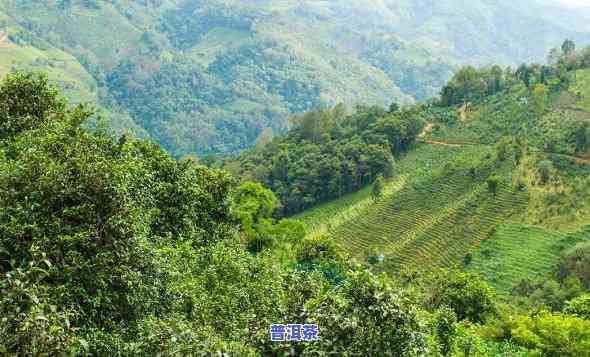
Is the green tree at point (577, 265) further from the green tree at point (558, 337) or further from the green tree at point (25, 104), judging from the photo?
the green tree at point (25, 104)

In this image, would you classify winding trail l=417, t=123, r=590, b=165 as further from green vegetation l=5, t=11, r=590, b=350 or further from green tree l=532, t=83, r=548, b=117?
green tree l=532, t=83, r=548, b=117

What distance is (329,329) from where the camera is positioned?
9.17 metres

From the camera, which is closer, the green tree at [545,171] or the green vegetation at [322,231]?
the green vegetation at [322,231]

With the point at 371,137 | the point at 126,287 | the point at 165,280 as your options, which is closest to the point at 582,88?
the point at 371,137

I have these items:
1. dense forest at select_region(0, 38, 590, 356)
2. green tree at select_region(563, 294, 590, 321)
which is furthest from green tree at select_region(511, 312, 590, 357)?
green tree at select_region(563, 294, 590, 321)

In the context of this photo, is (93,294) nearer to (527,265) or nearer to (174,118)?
(527,265)

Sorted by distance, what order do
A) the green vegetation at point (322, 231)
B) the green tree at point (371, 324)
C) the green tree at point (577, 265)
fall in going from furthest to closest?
the green tree at point (577, 265) < the green vegetation at point (322, 231) < the green tree at point (371, 324)

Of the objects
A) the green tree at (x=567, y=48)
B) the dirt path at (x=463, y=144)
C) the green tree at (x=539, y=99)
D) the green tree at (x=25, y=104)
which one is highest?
the green tree at (x=567, y=48)

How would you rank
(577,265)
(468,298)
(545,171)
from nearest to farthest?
(468,298) → (577,265) → (545,171)

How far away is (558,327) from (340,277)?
1201 centimetres

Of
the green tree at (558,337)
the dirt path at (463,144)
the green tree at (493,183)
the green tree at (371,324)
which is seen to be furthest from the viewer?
the dirt path at (463,144)

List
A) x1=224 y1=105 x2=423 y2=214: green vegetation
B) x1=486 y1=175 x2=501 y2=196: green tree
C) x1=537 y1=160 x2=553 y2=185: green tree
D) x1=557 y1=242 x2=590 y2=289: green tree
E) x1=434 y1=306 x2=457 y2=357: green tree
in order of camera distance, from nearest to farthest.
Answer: x1=434 y1=306 x2=457 y2=357: green tree
x1=557 y1=242 x2=590 y2=289: green tree
x1=486 y1=175 x2=501 y2=196: green tree
x1=537 y1=160 x2=553 y2=185: green tree
x1=224 y1=105 x2=423 y2=214: green vegetation

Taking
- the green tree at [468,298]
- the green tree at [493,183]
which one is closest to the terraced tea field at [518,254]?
the green tree at [493,183]

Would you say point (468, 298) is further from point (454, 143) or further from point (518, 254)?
point (454, 143)
